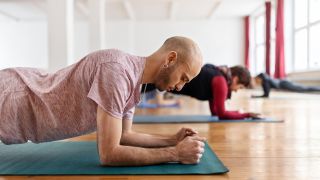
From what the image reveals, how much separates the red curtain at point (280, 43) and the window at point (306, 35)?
13.4 inches

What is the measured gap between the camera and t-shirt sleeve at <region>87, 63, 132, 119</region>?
4.42 feet

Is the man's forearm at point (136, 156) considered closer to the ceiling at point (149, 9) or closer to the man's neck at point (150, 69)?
the man's neck at point (150, 69)

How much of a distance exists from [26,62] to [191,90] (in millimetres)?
12876

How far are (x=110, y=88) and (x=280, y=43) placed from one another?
32.0ft

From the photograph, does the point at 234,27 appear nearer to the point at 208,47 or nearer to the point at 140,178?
the point at 208,47

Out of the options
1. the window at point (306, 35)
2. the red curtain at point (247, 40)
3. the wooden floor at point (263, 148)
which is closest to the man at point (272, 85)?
the window at point (306, 35)

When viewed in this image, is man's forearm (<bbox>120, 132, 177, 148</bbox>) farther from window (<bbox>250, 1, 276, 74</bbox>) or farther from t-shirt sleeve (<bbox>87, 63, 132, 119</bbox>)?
window (<bbox>250, 1, 276, 74</bbox>)

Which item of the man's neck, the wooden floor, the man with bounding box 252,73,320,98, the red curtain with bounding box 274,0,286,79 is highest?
the red curtain with bounding box 274,0,286,79

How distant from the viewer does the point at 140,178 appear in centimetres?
136

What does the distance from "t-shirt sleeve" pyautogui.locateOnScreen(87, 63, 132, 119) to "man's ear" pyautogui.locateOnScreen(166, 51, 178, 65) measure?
18cm

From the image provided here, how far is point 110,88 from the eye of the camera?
1.36 metres

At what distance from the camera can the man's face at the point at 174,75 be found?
4.78ft

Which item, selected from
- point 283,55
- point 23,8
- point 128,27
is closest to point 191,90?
point 283,55

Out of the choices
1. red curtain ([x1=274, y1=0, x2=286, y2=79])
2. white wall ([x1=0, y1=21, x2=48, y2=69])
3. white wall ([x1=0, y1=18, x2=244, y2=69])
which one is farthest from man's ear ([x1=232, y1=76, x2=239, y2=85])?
white wall ([x1=0, y1=21, x2=48, y2=69])
